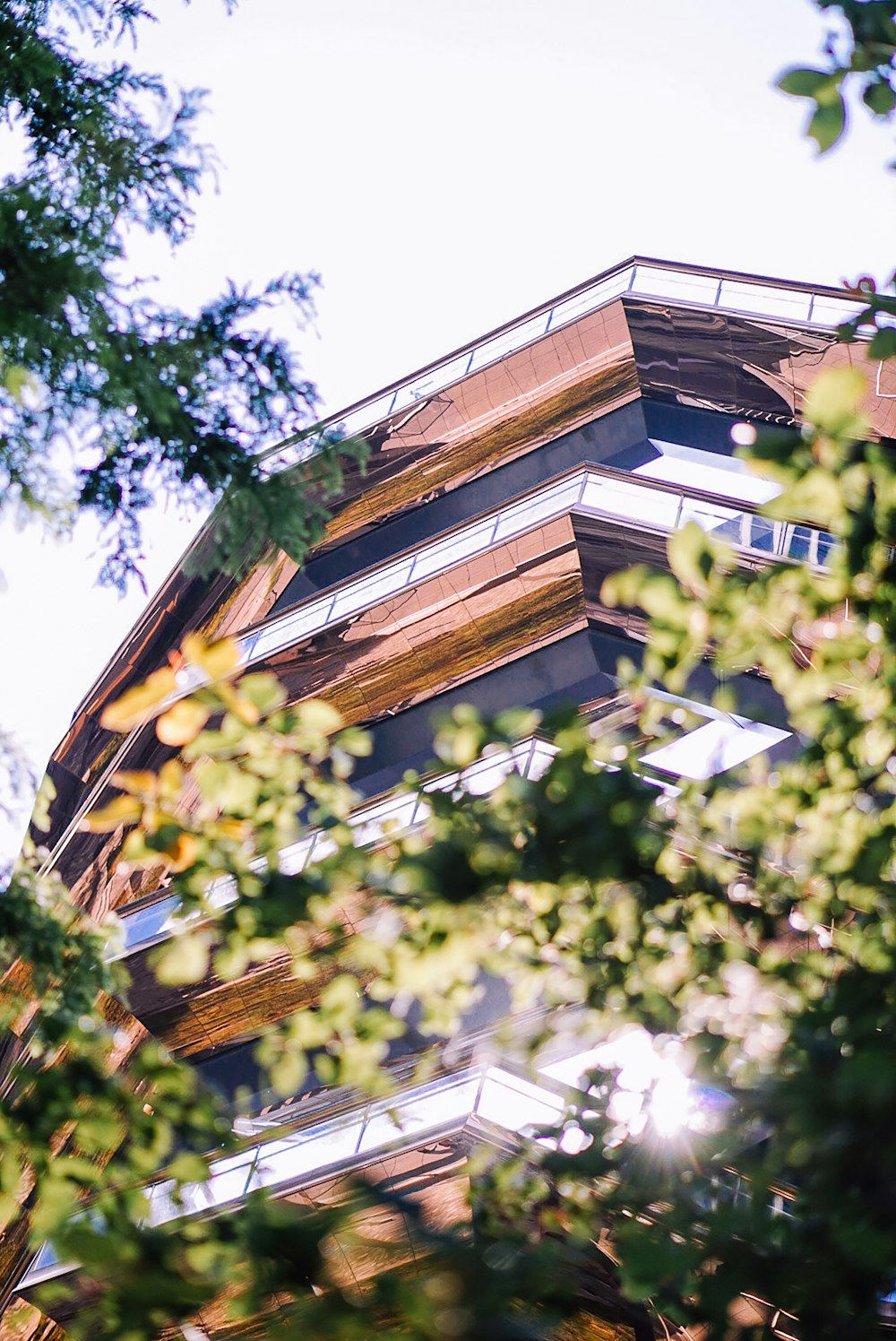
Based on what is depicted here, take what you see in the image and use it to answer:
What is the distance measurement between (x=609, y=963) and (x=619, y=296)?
1590cm

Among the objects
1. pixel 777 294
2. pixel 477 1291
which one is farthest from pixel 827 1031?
pixel 777 294

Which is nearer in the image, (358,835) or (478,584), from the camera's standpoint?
(358,835)

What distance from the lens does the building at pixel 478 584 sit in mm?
12375

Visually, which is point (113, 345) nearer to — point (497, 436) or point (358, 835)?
point (358, 835)

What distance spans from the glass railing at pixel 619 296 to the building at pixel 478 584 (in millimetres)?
43

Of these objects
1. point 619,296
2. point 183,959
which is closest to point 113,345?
point 183,959

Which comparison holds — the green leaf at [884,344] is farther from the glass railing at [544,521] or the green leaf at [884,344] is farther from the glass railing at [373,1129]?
the glass railing at [544,521]

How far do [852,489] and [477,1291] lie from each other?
2.34m

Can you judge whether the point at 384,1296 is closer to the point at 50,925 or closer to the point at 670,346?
the point at 50,925

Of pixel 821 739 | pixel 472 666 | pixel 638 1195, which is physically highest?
pixel 472 666

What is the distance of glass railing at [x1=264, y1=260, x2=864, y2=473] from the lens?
16906 millimetres

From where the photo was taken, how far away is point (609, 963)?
418 cm

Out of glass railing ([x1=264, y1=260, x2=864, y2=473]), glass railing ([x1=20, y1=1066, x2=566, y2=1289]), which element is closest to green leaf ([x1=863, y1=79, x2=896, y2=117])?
glass railing ([x1=20, y1=1066, x2=566, y2=1289])

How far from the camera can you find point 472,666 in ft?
54.9
